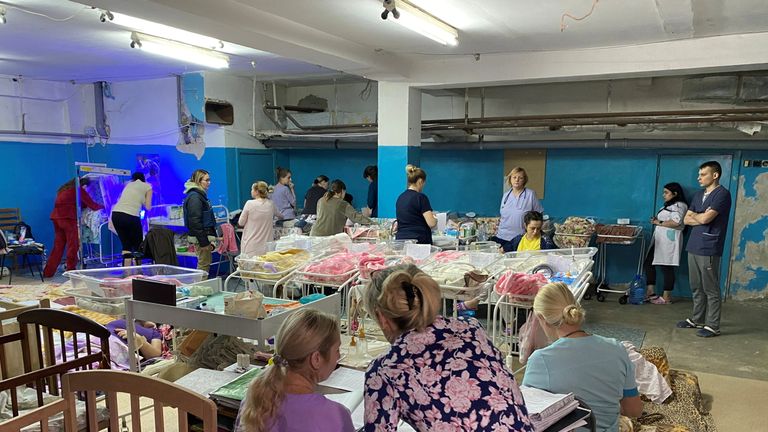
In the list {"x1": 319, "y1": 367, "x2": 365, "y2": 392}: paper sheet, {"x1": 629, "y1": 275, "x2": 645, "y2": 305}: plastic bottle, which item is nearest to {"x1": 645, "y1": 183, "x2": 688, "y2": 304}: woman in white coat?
{"x1": 629, "y1": 275, "x2": 645, "y2": 305}: plastic bottle

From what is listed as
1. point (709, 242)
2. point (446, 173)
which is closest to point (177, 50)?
point (446, 173)

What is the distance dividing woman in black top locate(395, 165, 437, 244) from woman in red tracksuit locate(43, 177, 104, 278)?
566cm

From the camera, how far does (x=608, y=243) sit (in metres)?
7.21

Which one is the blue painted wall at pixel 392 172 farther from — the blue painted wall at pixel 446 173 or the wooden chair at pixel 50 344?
the wooden chair at pixel 50 344

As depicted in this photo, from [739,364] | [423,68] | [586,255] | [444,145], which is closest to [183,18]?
[423,68]

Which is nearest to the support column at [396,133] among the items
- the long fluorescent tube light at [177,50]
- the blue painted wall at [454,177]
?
the blue painted wall at [454,177]

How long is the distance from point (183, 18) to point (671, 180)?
252 inches

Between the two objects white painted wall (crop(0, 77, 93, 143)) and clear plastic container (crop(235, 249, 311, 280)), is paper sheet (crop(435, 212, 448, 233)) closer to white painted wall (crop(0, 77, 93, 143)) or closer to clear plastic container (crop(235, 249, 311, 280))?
clear plastic container (crop(235, 249, 311, 280))

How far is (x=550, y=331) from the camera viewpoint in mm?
2451

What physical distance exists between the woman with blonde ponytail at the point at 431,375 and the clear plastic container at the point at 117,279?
224cm

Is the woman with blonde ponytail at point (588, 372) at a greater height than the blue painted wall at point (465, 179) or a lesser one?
lesser

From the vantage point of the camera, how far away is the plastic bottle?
6.92 metres

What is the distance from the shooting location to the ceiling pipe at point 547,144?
6559 millimetres

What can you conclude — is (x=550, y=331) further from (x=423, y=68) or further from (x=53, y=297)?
(x=53, y=297)
